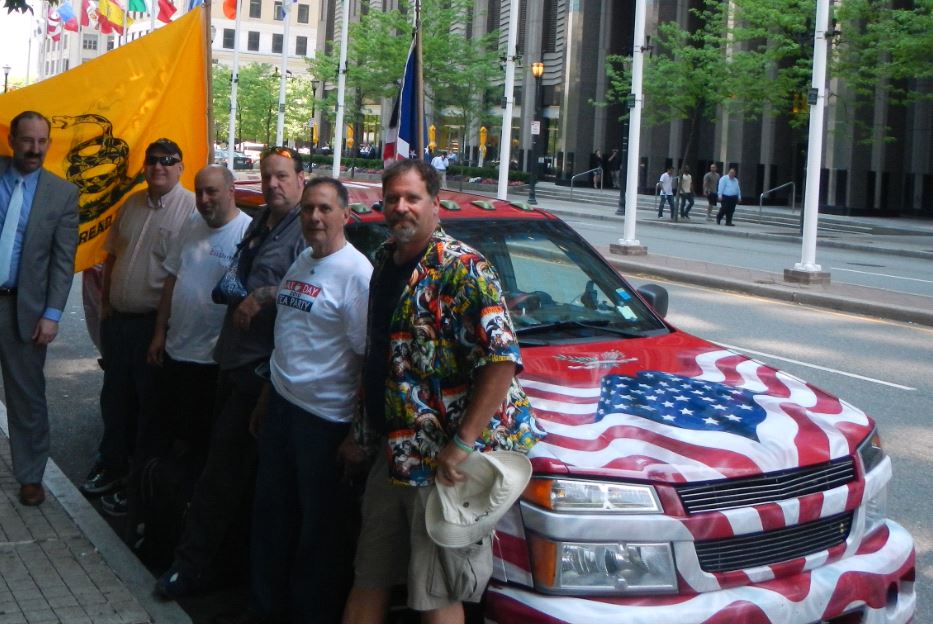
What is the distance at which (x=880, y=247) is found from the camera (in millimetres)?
29453

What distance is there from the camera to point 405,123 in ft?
36.8

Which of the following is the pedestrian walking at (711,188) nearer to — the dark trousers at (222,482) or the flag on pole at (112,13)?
the flag on pole at (112,13)

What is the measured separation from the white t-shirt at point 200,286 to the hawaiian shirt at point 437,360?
2.13 m

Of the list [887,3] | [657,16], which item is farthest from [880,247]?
[657,16]

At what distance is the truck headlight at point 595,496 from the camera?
3.69m

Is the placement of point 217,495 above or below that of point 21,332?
below

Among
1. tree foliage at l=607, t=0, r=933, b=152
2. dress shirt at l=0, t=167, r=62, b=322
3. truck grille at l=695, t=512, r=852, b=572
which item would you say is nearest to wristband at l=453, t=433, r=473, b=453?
truck grille at l=695, t=512, r=852, b=572

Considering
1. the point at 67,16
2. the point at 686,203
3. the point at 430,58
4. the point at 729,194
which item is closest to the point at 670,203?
the point at 686,203

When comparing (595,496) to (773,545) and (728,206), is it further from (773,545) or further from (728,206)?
(728,206)

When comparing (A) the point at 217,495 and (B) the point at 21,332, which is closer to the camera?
(A) the point at 217,495

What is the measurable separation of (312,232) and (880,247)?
89.6ft

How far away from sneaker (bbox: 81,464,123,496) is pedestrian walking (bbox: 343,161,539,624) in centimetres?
333

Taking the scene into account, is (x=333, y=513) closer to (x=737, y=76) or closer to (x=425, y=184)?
(x=425, y=184)

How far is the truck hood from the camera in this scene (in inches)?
150
